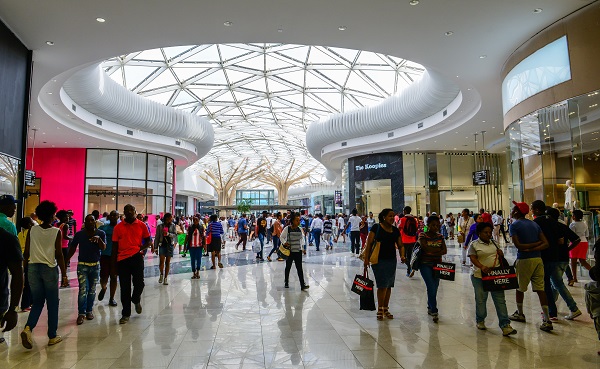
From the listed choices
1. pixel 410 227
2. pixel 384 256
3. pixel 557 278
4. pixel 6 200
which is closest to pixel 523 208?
pixel 557 278

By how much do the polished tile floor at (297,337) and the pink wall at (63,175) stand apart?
1729 centimetres

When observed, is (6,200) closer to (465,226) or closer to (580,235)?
(580,235)

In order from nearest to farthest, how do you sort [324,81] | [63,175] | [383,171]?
[63,175]
[324,81]
[383,171]

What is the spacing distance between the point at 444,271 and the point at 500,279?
3.34 ft

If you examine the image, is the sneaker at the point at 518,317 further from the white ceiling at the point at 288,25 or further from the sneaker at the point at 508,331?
the white ceiling at the point at 288,25

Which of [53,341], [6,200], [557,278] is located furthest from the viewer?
[557,278]

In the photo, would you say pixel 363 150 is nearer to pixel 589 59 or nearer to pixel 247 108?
pixel 247 108

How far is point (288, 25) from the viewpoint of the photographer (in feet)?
31.9

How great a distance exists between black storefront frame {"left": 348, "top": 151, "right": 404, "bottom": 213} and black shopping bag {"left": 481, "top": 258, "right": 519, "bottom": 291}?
2266 centimetres

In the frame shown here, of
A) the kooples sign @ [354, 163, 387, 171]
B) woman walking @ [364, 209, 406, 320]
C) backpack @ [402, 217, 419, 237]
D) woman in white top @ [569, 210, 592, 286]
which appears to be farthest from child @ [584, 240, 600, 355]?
the kooples sign @ [354, 163, 387, 171]

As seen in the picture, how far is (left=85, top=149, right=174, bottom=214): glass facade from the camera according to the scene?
24750 mm

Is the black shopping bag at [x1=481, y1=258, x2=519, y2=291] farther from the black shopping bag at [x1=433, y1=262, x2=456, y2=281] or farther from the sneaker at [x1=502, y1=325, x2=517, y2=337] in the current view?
the black shopping bag at [x1=433, y1=262, x2=456, y2=281]

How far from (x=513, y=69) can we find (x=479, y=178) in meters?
12.8

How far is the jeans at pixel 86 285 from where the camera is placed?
6.46m
